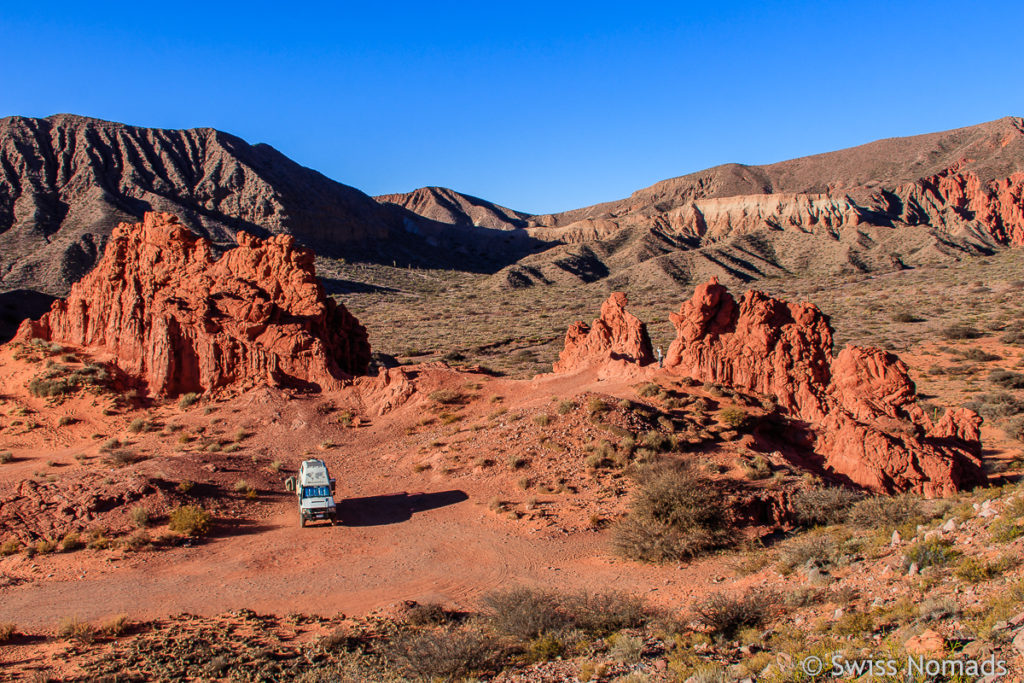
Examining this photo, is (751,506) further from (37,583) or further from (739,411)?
(37,583)

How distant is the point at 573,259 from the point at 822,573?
8679 cm

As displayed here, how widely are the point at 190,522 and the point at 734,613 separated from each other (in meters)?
10.6

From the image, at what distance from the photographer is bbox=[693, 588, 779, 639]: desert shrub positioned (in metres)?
8.32

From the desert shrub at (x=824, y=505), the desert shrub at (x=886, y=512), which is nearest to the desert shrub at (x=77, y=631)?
the desert shrub at (x=886, y=512)

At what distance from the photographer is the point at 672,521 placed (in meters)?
12.8

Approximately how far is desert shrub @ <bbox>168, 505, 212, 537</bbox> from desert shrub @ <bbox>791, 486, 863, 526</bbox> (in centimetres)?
1182

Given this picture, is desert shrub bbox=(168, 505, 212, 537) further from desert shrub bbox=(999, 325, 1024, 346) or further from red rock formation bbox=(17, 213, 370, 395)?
desert shrub bbox=(999, 325, 1024, 346)

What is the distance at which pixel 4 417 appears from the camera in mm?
21625

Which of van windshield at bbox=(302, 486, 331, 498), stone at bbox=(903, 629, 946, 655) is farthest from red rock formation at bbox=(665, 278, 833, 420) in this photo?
stone at bbox=(903, 629, 946, 655)

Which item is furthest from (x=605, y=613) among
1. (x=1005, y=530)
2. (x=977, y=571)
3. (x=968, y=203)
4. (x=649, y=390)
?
(x=968, y=203)

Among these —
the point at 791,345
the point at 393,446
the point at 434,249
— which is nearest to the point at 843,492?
the point at 791,345

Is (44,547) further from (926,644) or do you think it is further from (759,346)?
(759,346)

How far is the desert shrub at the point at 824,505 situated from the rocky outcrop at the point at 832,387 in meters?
1.47

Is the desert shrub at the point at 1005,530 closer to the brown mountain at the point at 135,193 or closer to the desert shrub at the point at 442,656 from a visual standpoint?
the desert shrub at the point at 442,656
